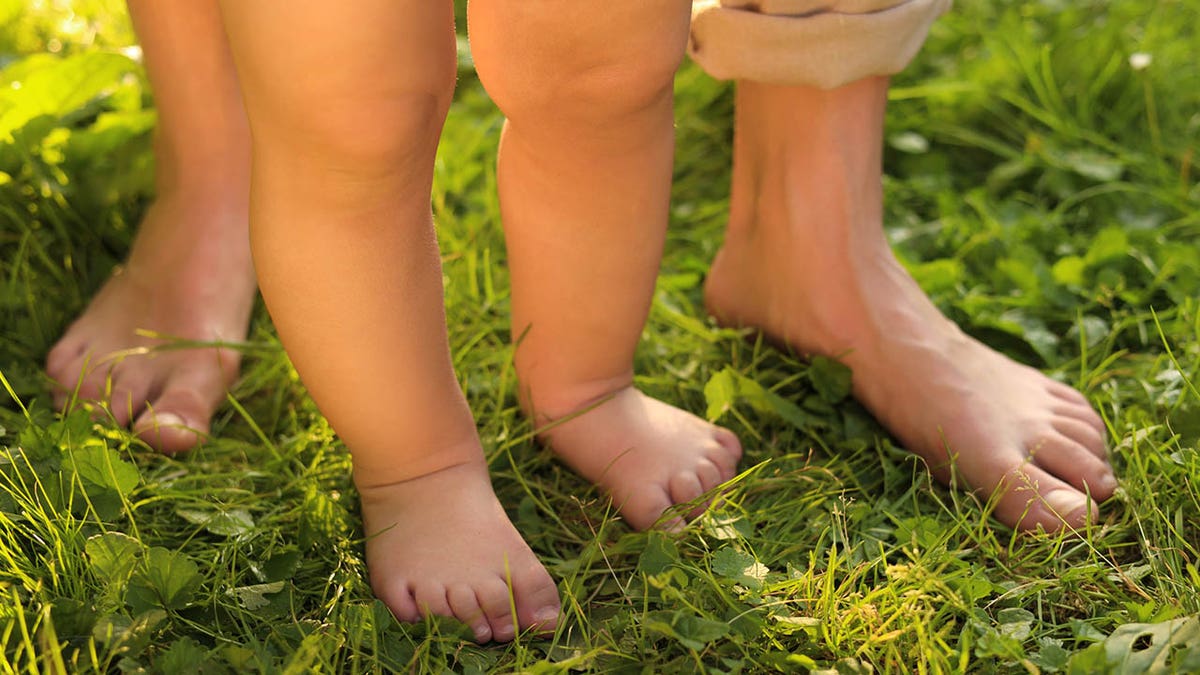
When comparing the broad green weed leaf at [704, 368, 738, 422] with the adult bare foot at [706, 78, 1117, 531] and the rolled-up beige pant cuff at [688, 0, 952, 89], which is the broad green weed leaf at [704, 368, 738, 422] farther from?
the rolled-up beige pant cuff at [688, 0, 952, 89]

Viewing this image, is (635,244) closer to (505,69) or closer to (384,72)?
(505,69)

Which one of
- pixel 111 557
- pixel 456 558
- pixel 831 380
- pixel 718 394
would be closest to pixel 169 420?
pixel 111 557

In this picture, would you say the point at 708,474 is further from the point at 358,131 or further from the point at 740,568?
the point at 358,131

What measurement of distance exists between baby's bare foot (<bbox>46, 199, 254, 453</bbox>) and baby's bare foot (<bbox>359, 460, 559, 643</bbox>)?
35 centimetres

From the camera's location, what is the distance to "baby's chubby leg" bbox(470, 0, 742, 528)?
115cm

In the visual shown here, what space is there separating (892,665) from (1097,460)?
458mm

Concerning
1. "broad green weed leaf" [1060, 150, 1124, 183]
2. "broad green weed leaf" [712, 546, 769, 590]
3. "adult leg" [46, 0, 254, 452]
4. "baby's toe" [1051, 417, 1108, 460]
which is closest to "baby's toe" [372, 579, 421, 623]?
"broad green weed leaf" [712, 546, 769, 590]

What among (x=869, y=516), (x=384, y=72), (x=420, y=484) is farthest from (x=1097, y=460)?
(x=384, y=72)

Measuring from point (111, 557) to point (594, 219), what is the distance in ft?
2.02

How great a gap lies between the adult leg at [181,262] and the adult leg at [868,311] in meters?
0.76

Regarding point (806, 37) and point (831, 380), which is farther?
point (831, 380)

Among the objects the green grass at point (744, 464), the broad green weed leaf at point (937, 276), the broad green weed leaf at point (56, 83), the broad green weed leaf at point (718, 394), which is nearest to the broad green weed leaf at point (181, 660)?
the green grass at point (744, 464)

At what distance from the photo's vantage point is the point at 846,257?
1.61 meters

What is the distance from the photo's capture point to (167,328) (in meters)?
1.70
